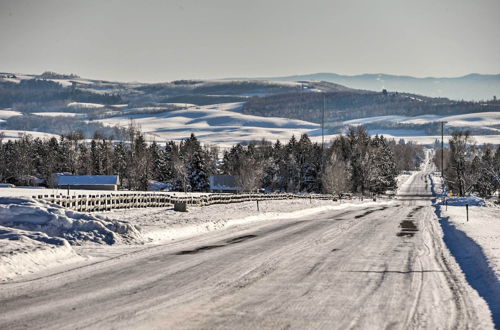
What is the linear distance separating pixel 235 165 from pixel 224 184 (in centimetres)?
1713

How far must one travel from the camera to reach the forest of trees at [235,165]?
4550 inches

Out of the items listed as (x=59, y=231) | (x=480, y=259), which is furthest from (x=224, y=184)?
(x=480, y=259)

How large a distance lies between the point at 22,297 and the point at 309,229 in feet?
63.1

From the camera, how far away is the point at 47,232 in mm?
21859

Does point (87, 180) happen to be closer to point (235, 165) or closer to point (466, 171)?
point (235, 165)

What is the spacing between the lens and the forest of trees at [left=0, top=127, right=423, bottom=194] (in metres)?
116

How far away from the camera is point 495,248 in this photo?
20.8 metres

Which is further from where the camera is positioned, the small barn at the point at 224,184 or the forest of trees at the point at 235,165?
the small barn at the point at 224,184

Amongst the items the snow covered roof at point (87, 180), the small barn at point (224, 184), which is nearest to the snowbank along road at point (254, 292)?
the snow covered roof at point (87, 180)

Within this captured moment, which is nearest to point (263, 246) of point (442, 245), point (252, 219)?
point (442, 245)

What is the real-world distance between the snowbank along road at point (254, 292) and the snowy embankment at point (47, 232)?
1.50 m

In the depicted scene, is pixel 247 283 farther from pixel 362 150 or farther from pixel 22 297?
pixel 362 150

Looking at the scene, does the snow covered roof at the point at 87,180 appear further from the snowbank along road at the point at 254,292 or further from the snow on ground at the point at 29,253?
the snow on ground at the point at 29,253

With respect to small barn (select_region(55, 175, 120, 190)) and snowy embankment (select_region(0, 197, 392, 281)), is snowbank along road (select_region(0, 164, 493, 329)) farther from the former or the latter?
small barn (select_region(55, 175, 120, 190))
